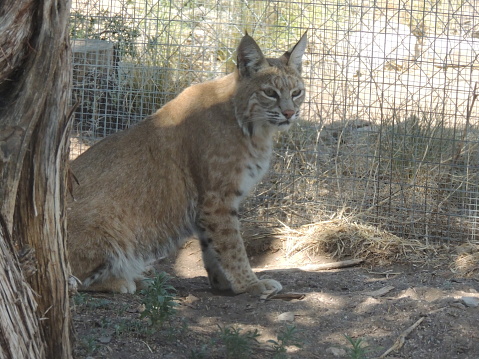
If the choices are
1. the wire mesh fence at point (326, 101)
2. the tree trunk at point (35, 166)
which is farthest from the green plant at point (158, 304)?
the wire mesh fence at point (326, 101)

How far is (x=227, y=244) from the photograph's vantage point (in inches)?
197

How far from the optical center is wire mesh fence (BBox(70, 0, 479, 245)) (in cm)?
640

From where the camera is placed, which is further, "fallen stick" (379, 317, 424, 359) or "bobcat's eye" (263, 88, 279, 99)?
"bobcat's eye" (263, 88, 279, 99)

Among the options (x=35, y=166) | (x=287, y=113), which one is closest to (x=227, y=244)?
(x=287, y=113)

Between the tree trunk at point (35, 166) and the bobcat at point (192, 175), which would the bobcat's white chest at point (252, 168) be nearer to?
the bobcat at point (192, 175)

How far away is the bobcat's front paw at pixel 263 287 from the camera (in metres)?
4.97

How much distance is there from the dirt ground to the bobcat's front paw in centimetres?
6

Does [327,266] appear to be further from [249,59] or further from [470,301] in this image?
[249,59]

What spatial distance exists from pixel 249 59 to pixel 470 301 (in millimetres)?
2201

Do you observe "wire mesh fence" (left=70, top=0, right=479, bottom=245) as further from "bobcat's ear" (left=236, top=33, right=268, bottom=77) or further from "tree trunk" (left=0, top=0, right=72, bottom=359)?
"tree trunk" (left=0, top=0, right=72, bottom=359)

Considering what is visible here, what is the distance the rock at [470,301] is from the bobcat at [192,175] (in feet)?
4.05

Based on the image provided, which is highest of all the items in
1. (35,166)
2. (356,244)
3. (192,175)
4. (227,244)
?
(35,166)

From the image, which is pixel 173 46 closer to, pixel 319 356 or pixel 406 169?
pixel 406 169

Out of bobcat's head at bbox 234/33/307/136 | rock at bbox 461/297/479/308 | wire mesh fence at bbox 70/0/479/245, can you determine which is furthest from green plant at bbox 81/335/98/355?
wire mesh fence at bbox 70/0/479/245
